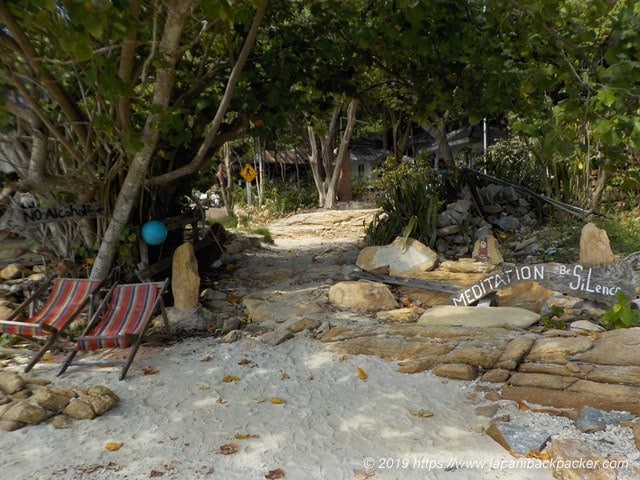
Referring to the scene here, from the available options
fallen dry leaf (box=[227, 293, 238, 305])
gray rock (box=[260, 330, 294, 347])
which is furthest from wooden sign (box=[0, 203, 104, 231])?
gray rock (box=[260, 330, 294, 347])

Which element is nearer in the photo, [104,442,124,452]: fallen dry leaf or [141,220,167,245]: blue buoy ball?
[104,442,124,452]: fallen dry leaf

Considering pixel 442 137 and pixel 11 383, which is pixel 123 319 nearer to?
→ pixel 11 383

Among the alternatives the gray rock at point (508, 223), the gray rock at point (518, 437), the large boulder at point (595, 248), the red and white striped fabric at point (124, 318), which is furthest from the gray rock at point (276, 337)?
the gray rock at point (508, 223)

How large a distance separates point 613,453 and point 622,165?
26.7ft

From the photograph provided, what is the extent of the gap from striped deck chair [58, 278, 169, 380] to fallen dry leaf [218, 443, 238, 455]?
138 cm

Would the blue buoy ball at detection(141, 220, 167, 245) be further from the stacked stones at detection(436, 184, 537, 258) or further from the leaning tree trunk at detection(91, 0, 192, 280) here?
the stacked stones at detection(436, 184, 537, 258)

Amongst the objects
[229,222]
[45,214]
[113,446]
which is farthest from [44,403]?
[229,222]

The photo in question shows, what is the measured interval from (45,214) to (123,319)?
1.47m

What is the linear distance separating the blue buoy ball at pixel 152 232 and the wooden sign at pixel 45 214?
1.91 ft

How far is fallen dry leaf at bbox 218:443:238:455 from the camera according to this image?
3055mm

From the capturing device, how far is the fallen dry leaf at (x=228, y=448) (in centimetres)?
305

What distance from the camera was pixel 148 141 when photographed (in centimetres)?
500

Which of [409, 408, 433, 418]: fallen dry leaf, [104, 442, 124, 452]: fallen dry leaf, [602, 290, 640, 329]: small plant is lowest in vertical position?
[409, 408, 433, 418]: fallen dry leaf

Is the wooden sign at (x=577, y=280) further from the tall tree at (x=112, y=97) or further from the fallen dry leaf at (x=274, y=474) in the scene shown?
the tall tree at (x=112, y=97)
